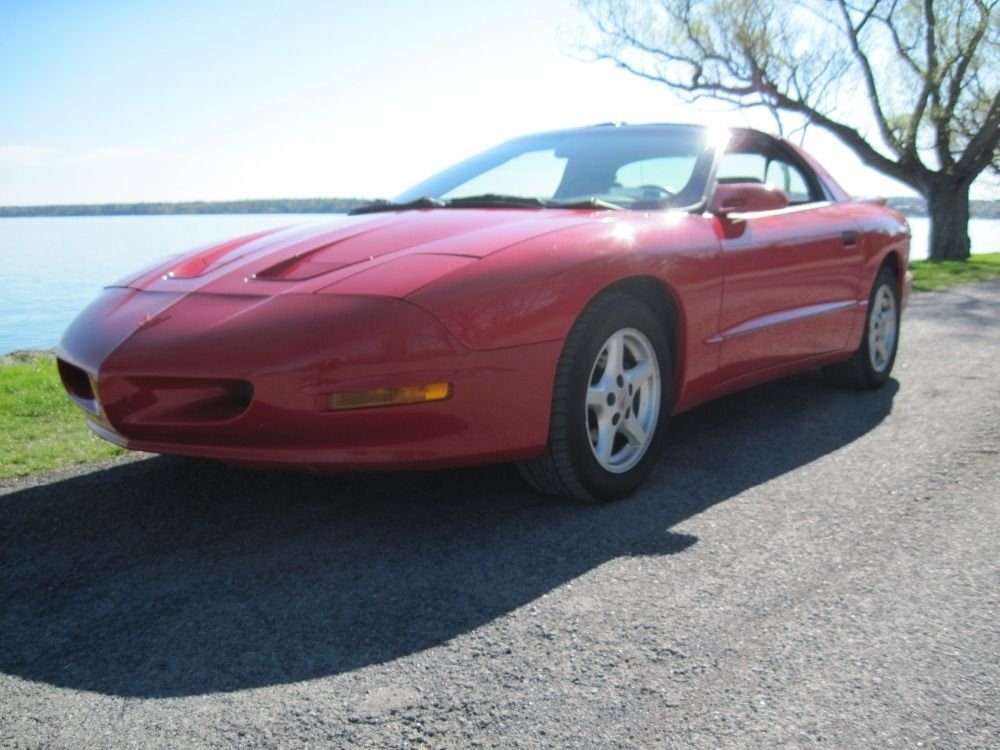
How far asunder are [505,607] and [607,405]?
3.30ft

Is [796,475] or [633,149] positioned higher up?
[633,149]

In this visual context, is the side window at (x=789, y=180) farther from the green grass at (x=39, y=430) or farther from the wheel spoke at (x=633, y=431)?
the green grass at (x=39, y=430)

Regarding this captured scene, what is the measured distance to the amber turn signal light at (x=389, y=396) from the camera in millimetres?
2688

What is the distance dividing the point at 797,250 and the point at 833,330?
1.88 feet

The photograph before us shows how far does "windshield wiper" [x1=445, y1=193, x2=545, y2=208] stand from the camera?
3670 millimetres

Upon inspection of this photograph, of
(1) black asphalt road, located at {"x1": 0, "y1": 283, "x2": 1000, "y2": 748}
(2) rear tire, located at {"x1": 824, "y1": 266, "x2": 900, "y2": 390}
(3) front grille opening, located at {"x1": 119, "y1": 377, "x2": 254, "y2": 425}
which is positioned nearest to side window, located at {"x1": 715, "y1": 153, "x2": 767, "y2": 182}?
(2) rear tire, located at {"x1": 824, "y1": 266, "x2": 900, "y2": 390}

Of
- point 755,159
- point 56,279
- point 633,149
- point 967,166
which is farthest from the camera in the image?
point 967,166

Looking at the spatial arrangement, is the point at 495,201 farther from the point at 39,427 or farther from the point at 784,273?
the point at 39,427

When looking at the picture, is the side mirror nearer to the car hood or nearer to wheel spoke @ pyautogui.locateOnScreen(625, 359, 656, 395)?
the car hood

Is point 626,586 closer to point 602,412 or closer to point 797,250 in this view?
point 602,412

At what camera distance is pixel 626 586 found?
2.54 metres

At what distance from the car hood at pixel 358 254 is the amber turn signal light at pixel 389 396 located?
270mm

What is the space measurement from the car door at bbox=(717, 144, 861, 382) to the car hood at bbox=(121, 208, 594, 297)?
2.56 ft

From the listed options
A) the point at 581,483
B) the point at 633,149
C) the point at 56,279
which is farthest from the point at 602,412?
the point at 56,279
